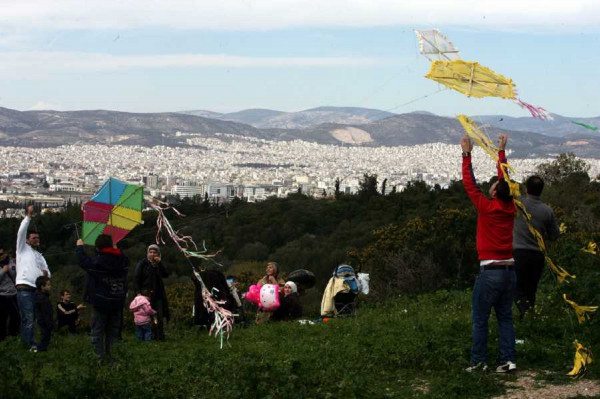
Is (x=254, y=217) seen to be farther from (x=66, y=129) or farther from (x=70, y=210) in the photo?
(x=66, y=129)

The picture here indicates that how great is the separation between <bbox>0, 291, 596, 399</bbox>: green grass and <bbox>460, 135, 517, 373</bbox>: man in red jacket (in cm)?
39

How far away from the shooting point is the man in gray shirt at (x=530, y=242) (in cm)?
1044

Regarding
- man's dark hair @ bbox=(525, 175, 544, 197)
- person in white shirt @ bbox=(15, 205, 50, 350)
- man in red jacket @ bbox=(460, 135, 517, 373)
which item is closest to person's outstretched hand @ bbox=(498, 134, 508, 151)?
man in red jacket @ bbox=(460, 135, 517, 373)

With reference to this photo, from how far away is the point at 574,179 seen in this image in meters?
45.4

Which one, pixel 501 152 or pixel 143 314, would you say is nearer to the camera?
pixel 501 152

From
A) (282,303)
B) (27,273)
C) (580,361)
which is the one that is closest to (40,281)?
(27,273)

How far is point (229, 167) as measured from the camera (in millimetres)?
82562

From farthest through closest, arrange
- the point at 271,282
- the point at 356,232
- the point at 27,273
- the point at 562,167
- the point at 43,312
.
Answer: the point at 562,167, the point at 356,232, the point at 271,282, the point at 43,312, the point at 27,273

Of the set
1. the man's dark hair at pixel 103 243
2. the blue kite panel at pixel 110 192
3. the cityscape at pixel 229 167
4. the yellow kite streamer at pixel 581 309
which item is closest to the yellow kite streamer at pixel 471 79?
the yellow kite streamer at pixel 581 309

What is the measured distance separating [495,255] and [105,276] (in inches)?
161

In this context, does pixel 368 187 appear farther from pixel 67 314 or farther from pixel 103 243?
pixel 103 243

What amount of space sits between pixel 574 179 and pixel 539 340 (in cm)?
3699

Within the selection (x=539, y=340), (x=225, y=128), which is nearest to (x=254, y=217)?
(x=539, y=340)

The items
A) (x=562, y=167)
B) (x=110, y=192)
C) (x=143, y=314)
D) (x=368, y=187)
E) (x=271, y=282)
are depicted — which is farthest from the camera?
(x=368, y=187)
